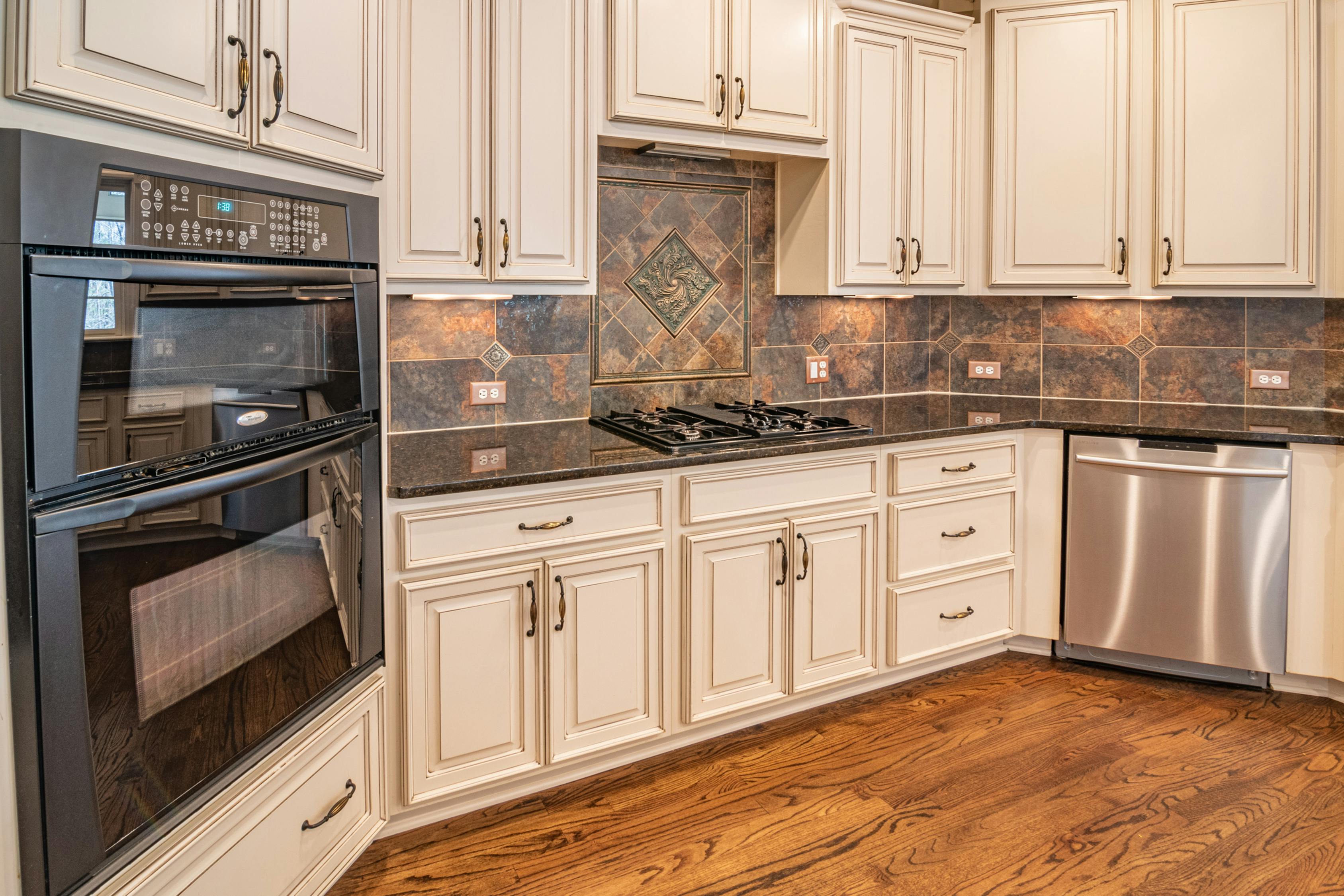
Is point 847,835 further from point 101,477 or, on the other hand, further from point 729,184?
point 729,184

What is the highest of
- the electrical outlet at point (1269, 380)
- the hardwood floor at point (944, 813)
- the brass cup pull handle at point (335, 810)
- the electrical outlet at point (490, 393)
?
the electrical outlet at point (1269, 380)

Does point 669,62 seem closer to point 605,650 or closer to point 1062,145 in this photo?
point 1062,145

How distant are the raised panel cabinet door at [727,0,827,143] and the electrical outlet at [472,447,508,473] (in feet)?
4.20

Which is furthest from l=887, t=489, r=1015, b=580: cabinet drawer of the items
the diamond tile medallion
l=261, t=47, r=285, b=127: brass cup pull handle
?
l=261, t=47, r=285, b=127: brass cup pull handle

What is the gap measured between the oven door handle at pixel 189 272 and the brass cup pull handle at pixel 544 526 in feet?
2.36

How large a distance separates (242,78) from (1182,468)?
2958mm

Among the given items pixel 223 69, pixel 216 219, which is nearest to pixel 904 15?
pixel 223 69

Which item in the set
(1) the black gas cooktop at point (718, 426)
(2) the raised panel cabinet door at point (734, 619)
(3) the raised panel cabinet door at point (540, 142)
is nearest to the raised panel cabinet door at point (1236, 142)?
(1) the black gas cooktop at point (718, 426)

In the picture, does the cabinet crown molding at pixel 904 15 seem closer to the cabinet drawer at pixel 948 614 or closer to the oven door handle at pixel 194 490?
the cabinet drawer at pixel 948 614

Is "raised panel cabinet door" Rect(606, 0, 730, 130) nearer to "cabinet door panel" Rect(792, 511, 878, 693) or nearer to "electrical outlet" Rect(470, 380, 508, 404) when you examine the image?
"electrical outlet" Rect(470, 380, 508, 404)

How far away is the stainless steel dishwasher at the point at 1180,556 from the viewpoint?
3.03 metres

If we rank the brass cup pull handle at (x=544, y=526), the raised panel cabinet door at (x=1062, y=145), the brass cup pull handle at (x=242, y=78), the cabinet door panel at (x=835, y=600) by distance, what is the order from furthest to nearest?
the raised panel cabinet door at (x=1062, y=145) < the cabinet door panel at (x=835, y=600) < the brass cup pull handle at (x=544, y=526) < the brass cup pull handle at (x=242, y=78)

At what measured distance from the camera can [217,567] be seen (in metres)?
1.57

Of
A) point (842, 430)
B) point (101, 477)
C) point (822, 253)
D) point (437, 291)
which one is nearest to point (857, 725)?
point (842, 430)
